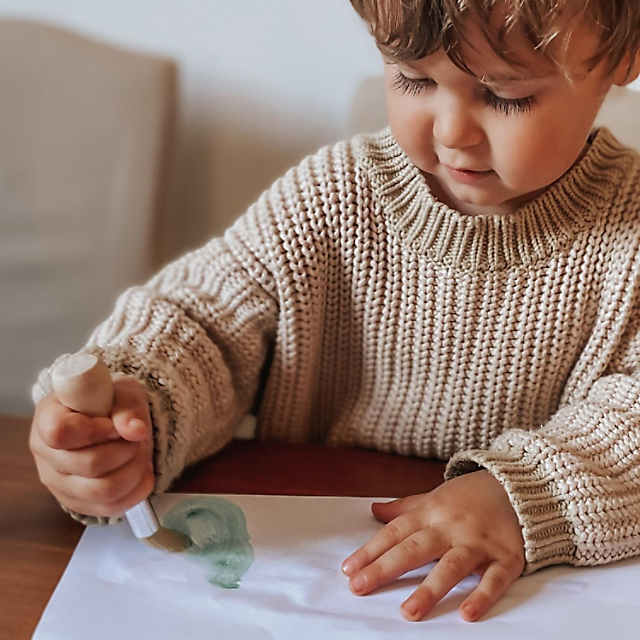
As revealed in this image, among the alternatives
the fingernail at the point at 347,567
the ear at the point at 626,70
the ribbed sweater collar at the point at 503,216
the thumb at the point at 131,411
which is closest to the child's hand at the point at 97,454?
the thumb at the point at 131,411

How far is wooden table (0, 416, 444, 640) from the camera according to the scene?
48 centimetres

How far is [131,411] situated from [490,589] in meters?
0.22

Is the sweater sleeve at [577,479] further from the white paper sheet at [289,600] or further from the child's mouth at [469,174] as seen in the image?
the child's mouth at [469,174]

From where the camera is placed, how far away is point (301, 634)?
44 cm

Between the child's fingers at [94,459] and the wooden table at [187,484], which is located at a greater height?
the child's fingers at [94,459]

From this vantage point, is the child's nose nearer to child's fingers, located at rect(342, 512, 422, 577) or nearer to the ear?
the ear

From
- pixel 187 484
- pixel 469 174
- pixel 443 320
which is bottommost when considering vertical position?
pixel 187 484

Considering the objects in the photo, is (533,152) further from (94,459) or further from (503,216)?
(94,459)

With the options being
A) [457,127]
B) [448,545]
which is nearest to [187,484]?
[448,545]

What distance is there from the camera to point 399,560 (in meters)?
0.49

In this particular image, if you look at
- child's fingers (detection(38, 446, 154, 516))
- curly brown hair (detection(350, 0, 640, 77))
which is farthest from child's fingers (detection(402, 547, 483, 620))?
curly brown hair (detection(350, 0, 640, 77))

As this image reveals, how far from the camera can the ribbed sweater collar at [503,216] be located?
23.3 inches

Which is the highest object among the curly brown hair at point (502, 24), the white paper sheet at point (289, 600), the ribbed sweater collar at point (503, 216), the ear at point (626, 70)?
the curly brown hair at point (502, 24)

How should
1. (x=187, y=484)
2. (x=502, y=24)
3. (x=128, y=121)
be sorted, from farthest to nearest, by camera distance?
(x=128, y=121) → (x=187, y=484) → (x=502, y=24)
